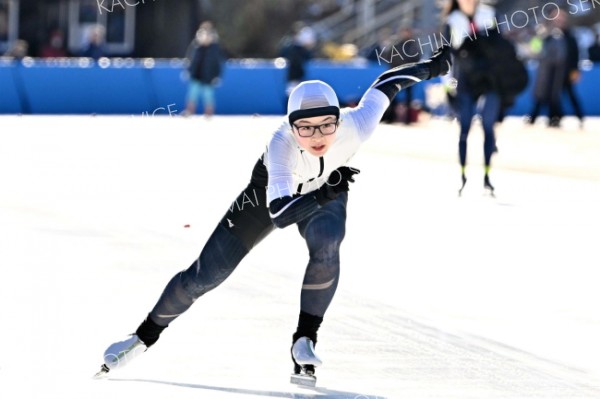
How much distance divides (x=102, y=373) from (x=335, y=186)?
126 centimetres

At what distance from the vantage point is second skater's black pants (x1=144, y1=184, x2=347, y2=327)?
6.41 metres

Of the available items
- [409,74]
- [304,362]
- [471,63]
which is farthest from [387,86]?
[471,63]

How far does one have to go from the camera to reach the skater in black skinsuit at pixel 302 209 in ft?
20.4

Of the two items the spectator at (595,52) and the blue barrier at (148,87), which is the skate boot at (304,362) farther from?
the spectator at (595,52)

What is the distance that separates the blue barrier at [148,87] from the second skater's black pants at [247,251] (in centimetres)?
2166

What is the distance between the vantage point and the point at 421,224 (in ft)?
39.9

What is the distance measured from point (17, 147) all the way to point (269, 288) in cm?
1103

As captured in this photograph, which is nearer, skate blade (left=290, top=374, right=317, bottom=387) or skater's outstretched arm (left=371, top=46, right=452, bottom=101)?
skate blade (left=290, top=374, right=317, bottom=387)

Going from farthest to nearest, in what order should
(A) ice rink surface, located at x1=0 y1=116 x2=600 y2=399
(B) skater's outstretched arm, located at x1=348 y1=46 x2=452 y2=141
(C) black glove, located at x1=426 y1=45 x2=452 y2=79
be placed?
1. (C) black glove, located at x1=426 y1=45 x2=452 y2=79
2. (B) skater's outstretched arm, located at x1=348 y1=46 x2=452 y2=141
3. (A) ice rink surface, located at x1=0 y1=116 x2=600 y2=399

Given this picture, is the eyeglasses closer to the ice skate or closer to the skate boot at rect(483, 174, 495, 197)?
the ice skate

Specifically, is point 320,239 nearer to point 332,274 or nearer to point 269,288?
point 332,274

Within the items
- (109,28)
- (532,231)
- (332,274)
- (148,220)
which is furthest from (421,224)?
(109,28)

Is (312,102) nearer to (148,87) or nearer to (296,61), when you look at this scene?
(296,61)

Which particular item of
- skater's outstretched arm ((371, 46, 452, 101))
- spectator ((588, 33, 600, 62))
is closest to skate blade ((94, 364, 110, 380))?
skater's outstretched arm ((371, 46, 452, 101))
